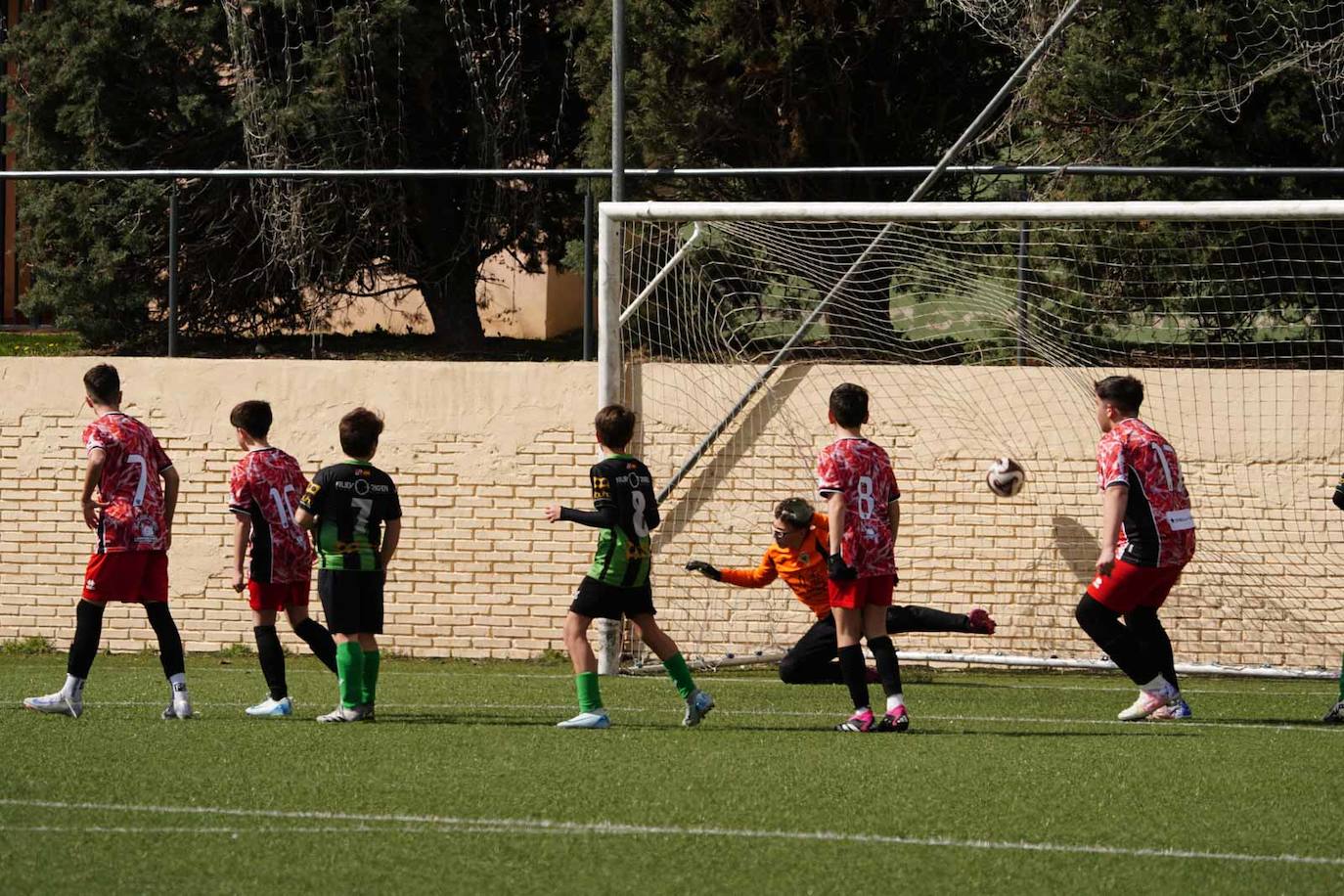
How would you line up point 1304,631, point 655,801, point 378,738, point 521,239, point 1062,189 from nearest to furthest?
1. point 655,801
2. point 378,738
3. point 1304,631
4. point 1062,189
5. point 521,239

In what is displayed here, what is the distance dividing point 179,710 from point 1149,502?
4709 mm

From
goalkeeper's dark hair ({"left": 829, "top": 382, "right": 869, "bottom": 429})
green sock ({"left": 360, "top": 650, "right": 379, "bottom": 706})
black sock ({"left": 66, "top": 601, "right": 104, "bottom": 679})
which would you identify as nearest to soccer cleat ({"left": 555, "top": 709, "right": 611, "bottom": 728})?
green sock ({"left": 360, "top": 650, "right": 379, "bottom": 706})

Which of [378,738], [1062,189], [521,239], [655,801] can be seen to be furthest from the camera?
[521,239]

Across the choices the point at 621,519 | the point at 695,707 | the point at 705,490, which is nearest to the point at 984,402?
the point at 705,490

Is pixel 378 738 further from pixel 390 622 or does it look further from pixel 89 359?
pixel 89 359

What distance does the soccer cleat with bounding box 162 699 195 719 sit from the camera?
7.95m

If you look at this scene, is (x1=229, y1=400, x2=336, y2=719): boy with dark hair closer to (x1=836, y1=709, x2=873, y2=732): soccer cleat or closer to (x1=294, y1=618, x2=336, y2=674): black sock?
(x1=294, y1=618, x2=336, y2=674): black sock

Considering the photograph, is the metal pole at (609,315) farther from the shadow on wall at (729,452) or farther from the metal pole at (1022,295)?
the metal pole at (1022,295)

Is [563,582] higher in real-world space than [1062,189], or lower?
lower

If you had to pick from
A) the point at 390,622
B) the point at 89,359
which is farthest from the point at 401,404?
the point at 89,359

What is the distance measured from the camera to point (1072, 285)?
39.1ft

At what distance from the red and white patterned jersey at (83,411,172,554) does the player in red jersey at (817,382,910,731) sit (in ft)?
10.5

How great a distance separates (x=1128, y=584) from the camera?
8094 millimetres

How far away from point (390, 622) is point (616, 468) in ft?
15.1
